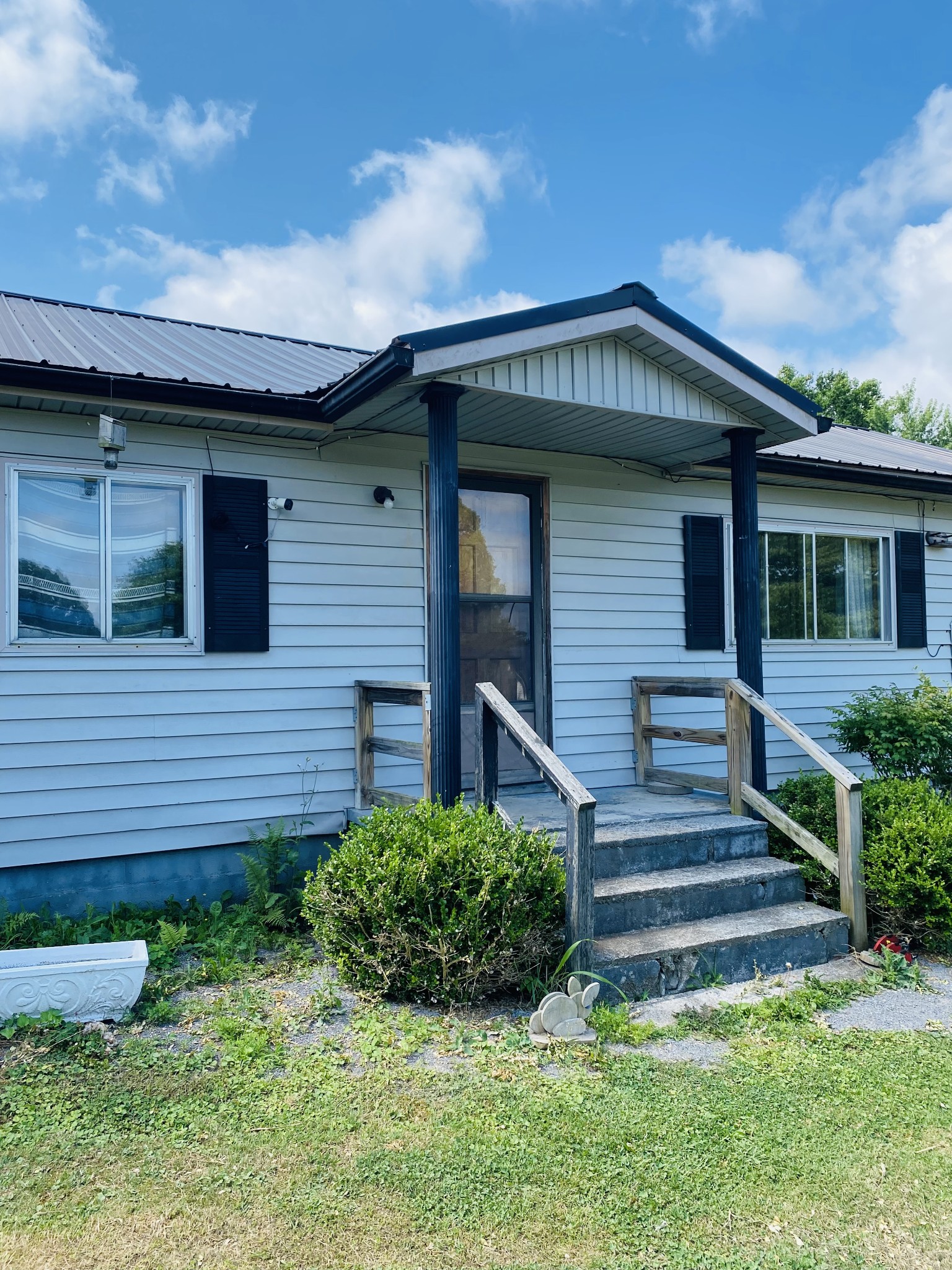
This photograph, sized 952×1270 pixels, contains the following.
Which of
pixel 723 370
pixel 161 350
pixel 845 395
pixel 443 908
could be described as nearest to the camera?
pixel 443 908

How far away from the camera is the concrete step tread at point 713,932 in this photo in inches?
168

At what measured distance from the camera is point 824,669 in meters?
8.04

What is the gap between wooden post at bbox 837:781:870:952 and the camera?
4961 mm

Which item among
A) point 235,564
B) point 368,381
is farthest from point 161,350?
point 368,381

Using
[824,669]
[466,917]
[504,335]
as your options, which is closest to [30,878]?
[466,917]

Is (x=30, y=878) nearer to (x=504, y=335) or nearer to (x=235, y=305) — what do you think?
(x=504, y=335)

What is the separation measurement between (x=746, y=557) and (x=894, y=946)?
8.47 feet

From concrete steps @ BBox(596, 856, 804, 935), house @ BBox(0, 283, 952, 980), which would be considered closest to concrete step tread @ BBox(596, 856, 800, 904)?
concrete steps @ BBox(596, 856, 804, 935)

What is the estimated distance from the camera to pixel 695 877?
4910mm

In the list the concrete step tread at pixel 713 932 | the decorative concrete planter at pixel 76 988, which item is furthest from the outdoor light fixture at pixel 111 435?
the concrete step tread at pixel 713 932

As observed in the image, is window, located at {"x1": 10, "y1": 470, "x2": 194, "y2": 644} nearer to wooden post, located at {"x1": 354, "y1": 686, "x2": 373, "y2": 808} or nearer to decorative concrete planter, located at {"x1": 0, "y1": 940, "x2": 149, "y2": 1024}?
wooden post, located at {"x1": 354, "y1": 686, "x2": 373, "y2": 808}

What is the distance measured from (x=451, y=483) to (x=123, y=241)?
16264 mm

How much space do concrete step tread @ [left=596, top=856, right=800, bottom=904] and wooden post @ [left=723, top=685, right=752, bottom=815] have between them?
17.5 inches

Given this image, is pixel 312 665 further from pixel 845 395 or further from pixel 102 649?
pixel 845 395
